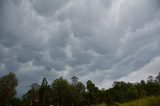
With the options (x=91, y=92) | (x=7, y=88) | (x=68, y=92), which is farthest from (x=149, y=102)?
(x=7, y=88)

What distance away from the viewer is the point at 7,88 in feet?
A: 301

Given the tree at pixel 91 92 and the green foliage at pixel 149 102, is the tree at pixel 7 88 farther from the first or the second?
the green foliage at pixel 149 102

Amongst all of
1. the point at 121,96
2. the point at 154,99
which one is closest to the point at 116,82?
the point at 121,96

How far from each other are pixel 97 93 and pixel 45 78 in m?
18.9

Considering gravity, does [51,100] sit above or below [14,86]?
below

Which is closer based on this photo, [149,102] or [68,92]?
[149,102]

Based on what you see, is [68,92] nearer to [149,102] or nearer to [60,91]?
[60,91]

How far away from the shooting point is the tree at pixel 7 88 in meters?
91.2

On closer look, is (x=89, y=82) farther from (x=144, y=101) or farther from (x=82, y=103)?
(x=144, y=101)

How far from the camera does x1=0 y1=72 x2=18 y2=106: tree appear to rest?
9119 cm

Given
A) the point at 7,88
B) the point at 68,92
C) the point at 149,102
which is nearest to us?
the point at 149,102

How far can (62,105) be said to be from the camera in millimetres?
78188

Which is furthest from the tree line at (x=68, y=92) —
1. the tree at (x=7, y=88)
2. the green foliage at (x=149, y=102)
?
the green foliage at (x=149, y=102)

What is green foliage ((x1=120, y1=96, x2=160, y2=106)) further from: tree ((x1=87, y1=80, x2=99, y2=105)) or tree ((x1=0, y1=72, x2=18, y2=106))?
tree ((x1=0, y1=72, x2=18, y2=106))
